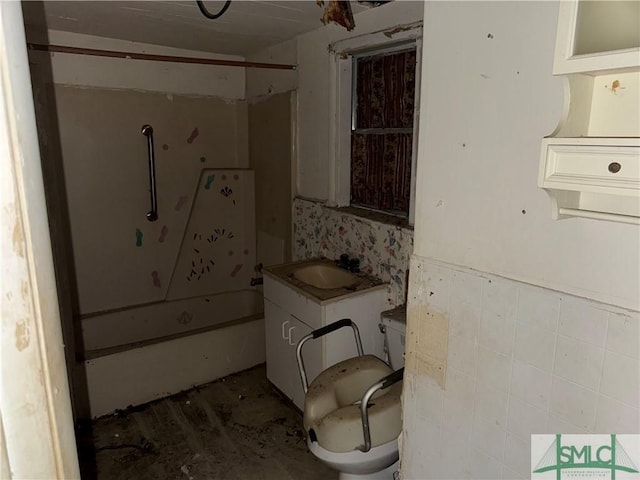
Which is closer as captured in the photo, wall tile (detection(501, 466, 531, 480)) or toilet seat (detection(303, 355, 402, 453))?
wall tile (detection(501, 466, 531, 480))

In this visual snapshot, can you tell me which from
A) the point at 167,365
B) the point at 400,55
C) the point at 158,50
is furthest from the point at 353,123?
the point at 167,365

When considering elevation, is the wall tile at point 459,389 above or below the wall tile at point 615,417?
below

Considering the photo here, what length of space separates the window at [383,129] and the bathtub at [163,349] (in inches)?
46.2

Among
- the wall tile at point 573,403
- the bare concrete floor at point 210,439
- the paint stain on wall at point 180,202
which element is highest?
the paint stain on wall at point 180,202

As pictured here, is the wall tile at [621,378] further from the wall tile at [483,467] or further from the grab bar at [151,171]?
the grab bar at [151,171]

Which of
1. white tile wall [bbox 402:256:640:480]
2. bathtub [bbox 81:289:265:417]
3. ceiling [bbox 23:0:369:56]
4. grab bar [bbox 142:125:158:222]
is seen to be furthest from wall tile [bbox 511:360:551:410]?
grab bar [bbox 142:125:158:222]

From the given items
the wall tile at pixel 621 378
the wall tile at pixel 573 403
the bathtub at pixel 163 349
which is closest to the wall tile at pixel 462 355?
the wall tile at pixel 573 403

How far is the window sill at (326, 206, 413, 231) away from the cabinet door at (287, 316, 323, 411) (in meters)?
0.66

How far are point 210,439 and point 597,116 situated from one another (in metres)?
2.29

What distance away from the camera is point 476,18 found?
114 centimetres

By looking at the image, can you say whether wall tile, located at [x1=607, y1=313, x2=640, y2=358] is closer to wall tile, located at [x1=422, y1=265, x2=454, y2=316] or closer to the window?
wall tile, located at [x1=422, y1=265, x2=454, y2=316]

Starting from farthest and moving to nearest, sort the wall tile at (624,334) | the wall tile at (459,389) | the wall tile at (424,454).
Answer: the wall tile at (424,454)
the wall tile at (459,389)
the wall tile at (624,334)

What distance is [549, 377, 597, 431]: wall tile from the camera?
1.05 metres

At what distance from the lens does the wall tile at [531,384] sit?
1128mm
